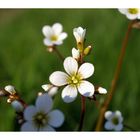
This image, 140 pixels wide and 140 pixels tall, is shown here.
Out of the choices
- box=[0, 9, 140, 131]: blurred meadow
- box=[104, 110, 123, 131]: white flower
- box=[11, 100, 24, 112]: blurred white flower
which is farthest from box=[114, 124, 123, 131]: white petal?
box=[11, 100, 24, 112]: blurred white flower

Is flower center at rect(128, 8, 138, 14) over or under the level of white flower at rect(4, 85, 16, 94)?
over

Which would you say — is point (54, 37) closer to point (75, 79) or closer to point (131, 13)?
point (131, 13)

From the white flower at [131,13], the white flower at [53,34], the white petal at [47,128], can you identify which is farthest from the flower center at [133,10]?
the white petal at [47,128]

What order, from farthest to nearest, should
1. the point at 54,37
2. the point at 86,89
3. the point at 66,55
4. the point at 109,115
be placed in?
the point at 66,55, the point at 54,37, the point at 109,115, the point at 86,89

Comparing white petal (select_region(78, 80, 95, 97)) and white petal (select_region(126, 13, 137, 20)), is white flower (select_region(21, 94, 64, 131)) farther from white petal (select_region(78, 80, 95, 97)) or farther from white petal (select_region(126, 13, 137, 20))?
white petal (select_region(126, 13, 137, 20))

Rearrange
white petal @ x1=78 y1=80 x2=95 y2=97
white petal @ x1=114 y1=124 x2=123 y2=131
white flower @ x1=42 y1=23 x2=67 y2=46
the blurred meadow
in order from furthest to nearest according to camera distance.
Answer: the blurred meadow
white flower @ x1=42 y1=23 x2=67 y2=46
white petal @ x1=114 y1=124 x2=123 y2=131
white petal @ x1=78 y1=80 x2=95 y2=97

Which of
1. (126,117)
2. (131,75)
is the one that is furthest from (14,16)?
(126,117)

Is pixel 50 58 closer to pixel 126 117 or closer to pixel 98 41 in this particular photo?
pixel 98 41

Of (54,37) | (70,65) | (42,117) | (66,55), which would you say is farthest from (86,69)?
(66,55)

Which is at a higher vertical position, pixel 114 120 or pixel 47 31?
pixel 47 31
